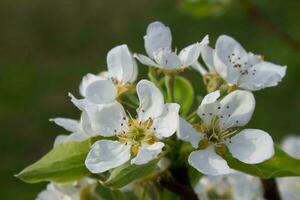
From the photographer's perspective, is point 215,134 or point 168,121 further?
point 215,134

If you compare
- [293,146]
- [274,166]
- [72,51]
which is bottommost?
[72,51]

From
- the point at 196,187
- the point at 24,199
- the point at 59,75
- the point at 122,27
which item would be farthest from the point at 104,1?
the point at 196,187

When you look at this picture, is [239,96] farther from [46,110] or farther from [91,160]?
[46,110]

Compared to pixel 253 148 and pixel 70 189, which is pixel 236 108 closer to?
pixel 253 148

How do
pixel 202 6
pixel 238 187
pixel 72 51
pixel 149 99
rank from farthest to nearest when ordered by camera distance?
pixel 72 51, pixel 202 6, pixel 238 187, pixel 149 99

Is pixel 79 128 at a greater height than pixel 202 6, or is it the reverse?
pixel 79 128

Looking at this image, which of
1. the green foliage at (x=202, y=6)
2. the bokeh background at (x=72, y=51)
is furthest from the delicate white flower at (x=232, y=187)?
the bokeh background at (x=72, y=51)

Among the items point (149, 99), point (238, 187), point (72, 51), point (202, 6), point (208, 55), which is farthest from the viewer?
point (72, 51)

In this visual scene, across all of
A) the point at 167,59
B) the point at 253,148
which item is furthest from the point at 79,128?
the point at 253,148
